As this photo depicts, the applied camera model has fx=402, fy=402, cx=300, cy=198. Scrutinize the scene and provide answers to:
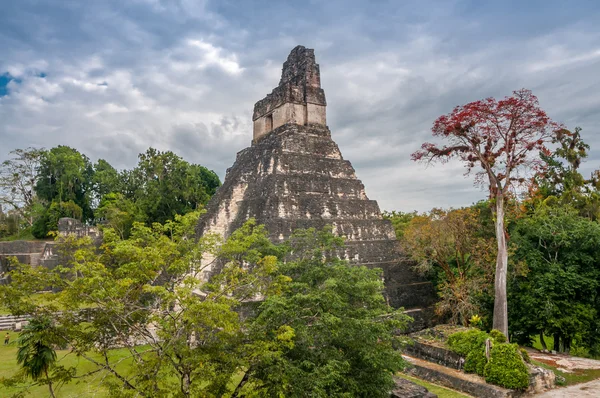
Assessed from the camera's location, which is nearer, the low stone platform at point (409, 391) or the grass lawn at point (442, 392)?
the low stone platform at point (409, 391)

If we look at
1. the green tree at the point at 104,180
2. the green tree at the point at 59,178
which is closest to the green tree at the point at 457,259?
the green tree at the point at 104,180

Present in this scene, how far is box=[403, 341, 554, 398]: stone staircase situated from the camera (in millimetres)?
7965

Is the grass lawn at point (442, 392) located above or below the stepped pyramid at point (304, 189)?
below

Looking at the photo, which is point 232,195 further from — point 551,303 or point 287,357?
point 551,303

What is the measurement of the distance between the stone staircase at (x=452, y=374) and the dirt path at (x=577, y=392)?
17 centimetres

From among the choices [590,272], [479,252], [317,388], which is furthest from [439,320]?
[317,388]

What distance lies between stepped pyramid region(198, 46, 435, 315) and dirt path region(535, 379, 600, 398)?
14.2 feet

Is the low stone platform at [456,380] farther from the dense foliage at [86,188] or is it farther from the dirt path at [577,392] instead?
the dense foliage at [86,188]

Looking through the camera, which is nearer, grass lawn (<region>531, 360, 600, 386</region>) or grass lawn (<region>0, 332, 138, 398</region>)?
grass lawn (<region>0, 332, 138, 398</region>)

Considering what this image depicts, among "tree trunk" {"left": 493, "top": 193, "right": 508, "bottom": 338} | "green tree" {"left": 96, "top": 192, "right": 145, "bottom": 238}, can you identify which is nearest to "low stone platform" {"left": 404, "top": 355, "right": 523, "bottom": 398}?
"tree trunk" {"left": 493, "top": 193, "right": 508, "bottom": 338}

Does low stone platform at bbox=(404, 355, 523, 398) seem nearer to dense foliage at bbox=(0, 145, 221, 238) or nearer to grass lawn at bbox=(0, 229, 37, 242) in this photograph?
dense foliage at bbox=(0, 145, 221, 238)

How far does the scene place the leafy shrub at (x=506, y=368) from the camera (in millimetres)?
7820

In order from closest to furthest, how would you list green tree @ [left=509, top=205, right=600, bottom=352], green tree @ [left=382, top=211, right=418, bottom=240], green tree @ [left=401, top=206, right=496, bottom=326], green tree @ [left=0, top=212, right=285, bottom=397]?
green tree @ [left=0, top=212, right=285, bottom=397] < green tree @ [left=509, top=205, right=600, bottom=352] < green tree @ [left=401, top=206, right=496, bottom=326] < green tree @ [left=382, top=211, right=418, bottom=240]

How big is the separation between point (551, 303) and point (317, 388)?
890 cm
